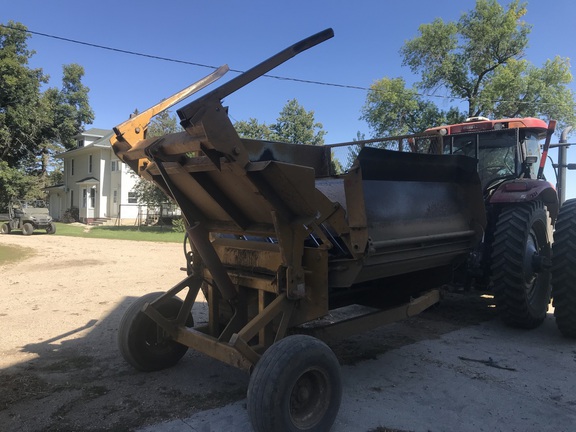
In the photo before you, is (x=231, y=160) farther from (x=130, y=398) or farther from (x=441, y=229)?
(x=441, y=229)

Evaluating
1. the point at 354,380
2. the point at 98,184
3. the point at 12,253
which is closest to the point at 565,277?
the point at 354,380

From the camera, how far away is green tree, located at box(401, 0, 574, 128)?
76.8ft

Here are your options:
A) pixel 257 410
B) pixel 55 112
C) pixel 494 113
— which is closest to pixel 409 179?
pixel 257 410

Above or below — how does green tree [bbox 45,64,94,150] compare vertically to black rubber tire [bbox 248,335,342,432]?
above

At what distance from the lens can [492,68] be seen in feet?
81.8

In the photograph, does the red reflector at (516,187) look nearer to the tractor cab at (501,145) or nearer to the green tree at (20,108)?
the tractor cab at (501,145)

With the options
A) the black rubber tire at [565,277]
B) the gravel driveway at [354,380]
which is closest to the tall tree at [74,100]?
the gravel driveway at [354,380]

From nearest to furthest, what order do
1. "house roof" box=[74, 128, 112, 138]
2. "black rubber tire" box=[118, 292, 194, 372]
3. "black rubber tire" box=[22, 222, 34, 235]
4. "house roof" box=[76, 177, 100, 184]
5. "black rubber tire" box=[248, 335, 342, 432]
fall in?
"black rubber tire" box=[248, 335, 342, 432], "black rubber tire" box=[118, 292, 194, 372], "black rubber tire" box=[22, 222, 34, 235], "house roof" box=[76, 177, 100, 184], "house roof" box=[74, 128, 112, 138]

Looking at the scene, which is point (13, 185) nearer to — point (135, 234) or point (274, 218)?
point (135, 234)

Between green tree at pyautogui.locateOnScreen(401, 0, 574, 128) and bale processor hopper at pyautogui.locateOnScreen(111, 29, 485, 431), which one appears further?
green tree at pyautogui.locateOnScreen(401, 0, 574, 128)

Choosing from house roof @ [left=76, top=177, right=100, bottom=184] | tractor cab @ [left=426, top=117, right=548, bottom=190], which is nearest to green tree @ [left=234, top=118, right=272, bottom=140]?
house roof @ [left=76, top=177, right=100, bottom=184]

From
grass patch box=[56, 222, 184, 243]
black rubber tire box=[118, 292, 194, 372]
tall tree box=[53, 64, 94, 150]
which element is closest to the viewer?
black rubber tire box=[118, 292, 194, 372]

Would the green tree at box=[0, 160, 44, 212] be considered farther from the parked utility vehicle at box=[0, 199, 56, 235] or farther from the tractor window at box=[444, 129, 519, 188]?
the tractor window at box=[444, 129, 519, 188]

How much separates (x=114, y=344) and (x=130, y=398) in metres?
1.69
